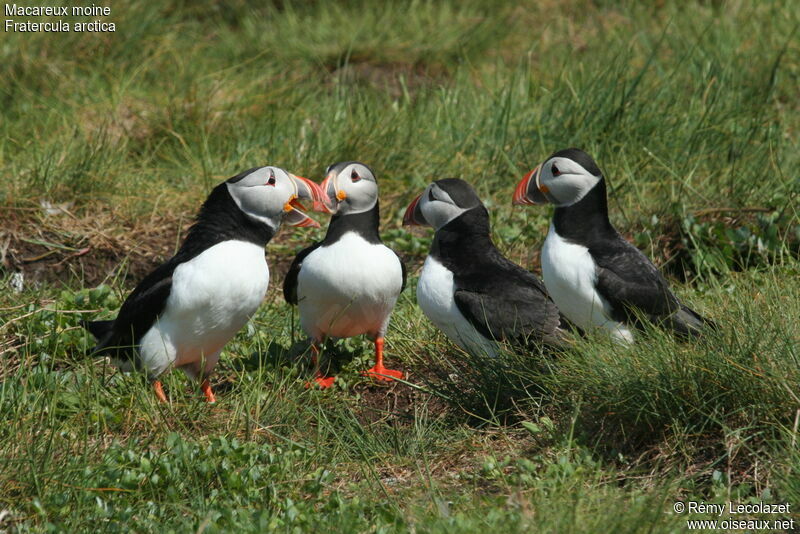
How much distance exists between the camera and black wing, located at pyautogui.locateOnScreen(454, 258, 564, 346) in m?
4.48

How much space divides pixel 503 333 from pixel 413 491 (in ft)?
3.88

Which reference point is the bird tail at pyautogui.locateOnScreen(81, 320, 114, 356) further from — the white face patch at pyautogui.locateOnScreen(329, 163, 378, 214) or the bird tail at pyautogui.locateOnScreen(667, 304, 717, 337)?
the bird tail at pyautogui.locateOnScreen(667, 304, 717, 337)

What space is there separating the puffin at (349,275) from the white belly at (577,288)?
827 millimetres

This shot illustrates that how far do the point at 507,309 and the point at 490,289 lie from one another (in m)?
0.13

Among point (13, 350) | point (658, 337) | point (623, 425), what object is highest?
point (658, 337)

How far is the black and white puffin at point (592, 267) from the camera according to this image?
4.44 m

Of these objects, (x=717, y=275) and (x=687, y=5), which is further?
(x=687, y=5)

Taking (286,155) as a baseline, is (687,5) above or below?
above

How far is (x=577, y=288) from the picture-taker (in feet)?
14.6

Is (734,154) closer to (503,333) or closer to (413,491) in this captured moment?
(503,333)

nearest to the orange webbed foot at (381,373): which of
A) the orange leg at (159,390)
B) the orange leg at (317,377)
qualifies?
the orange leg at (317,377)

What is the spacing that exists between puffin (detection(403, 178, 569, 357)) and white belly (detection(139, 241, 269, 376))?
→ 0.87 metres

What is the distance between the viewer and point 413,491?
11.4ft

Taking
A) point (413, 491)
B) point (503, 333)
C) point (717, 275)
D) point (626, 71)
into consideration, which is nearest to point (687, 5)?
point (626, 71)
